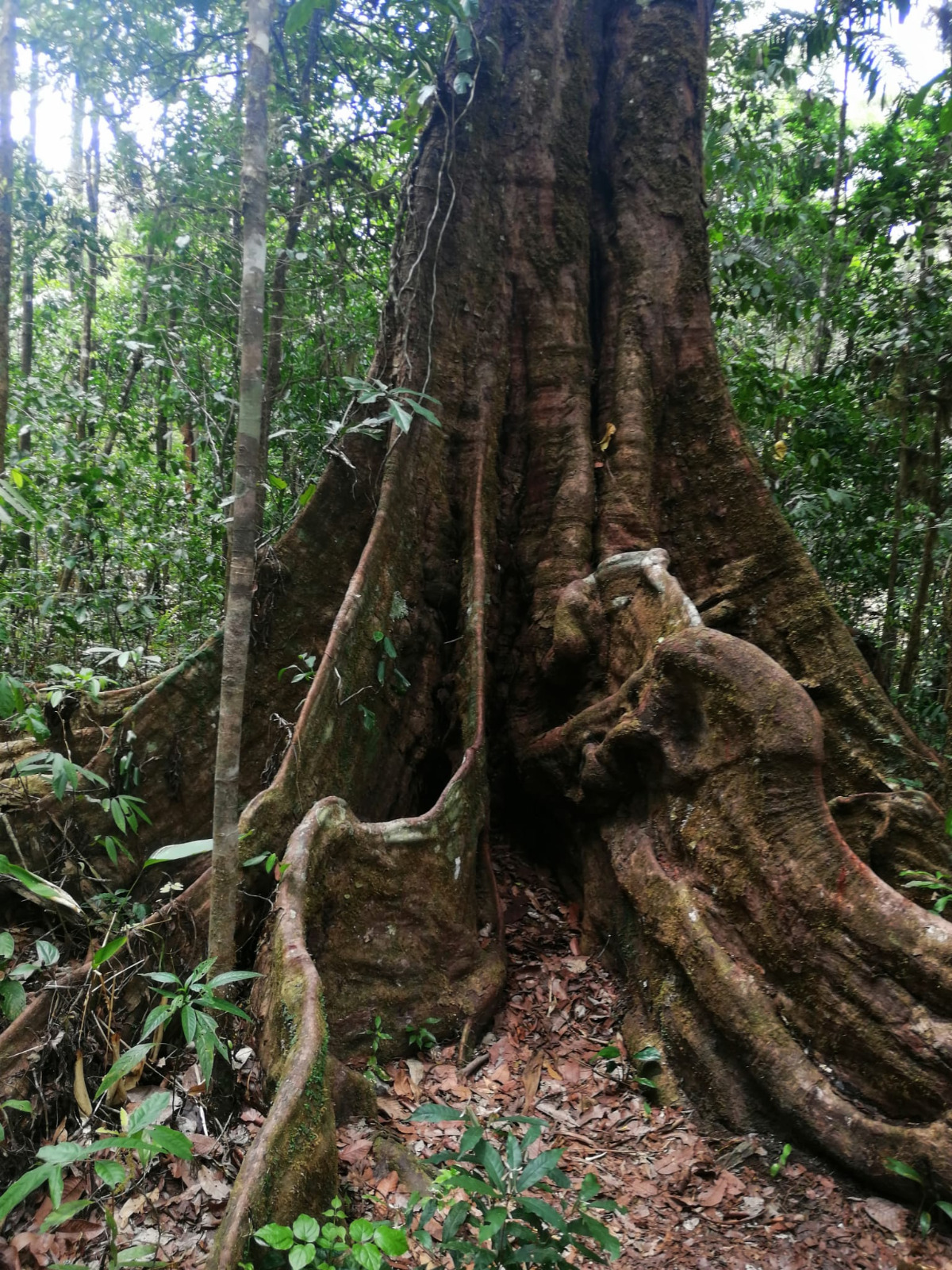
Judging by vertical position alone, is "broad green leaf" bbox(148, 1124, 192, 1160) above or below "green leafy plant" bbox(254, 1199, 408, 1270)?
above

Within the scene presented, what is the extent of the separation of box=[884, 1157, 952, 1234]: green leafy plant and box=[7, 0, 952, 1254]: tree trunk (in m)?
0.07

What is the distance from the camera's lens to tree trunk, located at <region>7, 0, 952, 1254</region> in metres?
3.12

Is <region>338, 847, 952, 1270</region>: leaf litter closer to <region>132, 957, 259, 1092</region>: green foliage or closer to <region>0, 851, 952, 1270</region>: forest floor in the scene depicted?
<region>0, 851, 952, 1270</region>: forest floor

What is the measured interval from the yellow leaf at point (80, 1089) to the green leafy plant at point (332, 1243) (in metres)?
0.95

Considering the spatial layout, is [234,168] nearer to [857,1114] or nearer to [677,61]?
[677,61]

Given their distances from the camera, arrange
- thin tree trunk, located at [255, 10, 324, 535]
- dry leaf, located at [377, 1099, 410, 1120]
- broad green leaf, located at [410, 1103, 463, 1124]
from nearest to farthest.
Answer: broad green leaf, located at [410, 1103, 463, 1124] < dry leaf, located at [377, 1099, 410, 1120] < thin tree trunk, located at [255, 10, 324, 535]

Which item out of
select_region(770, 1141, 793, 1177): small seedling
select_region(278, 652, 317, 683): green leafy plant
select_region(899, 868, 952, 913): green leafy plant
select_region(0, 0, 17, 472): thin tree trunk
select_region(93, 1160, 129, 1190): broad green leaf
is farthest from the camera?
select_region(0, 0, 17, 472): thin tree trunk

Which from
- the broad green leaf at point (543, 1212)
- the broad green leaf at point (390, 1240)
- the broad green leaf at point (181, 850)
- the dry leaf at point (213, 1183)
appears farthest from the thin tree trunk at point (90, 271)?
the broad green leaf at point (543, 1212)

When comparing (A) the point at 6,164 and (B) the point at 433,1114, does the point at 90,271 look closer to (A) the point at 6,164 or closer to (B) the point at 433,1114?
(A) the point at 6,164

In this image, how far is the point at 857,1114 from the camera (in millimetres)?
2953

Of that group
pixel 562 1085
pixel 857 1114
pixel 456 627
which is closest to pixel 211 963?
pixel 562 1085

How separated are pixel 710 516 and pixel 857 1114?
3.53 m

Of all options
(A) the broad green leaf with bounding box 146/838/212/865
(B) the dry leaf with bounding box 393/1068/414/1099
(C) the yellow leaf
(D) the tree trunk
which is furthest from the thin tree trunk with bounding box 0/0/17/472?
(B) the dry leaf with bounding box 393/1068/414/1099

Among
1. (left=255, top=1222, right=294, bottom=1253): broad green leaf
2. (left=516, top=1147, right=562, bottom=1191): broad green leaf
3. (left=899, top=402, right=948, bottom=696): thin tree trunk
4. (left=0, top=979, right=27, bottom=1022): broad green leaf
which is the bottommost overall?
(left=255, top=1222, right=294, bottom=1253): broad green leaf
